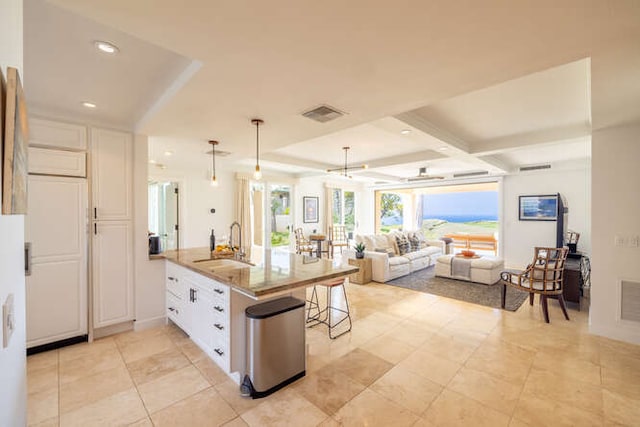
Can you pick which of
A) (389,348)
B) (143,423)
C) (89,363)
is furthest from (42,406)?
(389,348)

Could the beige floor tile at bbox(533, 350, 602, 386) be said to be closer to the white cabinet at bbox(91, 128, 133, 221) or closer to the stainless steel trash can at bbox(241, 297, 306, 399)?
the stainless steel trash can at bbox(241, 297, 306, 399)

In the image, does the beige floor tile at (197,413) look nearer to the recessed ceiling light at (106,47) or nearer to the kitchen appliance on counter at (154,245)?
the kitchen appliance on counter at (154,245)

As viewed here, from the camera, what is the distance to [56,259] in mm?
2812

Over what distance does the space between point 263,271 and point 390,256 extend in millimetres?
4229

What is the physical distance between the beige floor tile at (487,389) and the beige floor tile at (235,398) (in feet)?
5.24

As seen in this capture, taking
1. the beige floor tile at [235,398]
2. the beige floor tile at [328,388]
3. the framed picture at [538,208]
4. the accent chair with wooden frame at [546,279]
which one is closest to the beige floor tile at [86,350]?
the beige floor tile at [235,398]

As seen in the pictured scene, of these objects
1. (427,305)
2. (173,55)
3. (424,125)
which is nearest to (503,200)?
(427,305)

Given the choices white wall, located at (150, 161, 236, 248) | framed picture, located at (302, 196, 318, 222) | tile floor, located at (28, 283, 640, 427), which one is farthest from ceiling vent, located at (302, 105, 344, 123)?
framed picture, located at (302, 196, 318, 222)

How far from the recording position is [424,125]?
3404mm

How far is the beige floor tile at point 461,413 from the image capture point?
6.15 ft

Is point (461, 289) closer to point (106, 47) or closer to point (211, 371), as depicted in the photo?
point (211, 371)

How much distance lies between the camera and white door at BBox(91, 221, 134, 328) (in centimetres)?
305

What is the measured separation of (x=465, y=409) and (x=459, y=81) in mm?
2392

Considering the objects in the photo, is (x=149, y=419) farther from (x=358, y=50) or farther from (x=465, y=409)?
(x=358, y=50)
